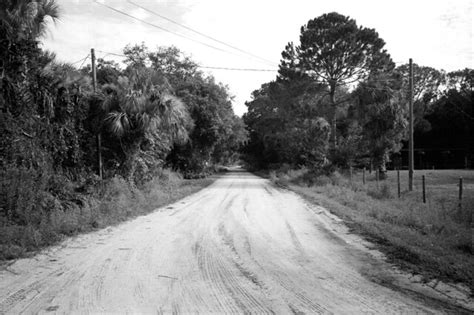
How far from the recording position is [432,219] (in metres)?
9.58

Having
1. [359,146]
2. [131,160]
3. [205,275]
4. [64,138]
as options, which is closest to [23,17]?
[64,138]

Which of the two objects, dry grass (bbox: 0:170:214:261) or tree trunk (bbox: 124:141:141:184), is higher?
tree trunk (bbox: 124:141:141:184)

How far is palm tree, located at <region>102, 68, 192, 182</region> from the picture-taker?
44.3 ft

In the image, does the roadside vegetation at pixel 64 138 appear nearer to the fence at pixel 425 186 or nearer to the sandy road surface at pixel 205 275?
the sandy road surface at pixel 205 275

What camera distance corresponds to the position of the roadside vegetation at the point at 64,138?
8445 millimetres

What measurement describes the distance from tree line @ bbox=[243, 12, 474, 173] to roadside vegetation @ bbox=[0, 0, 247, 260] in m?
14.4

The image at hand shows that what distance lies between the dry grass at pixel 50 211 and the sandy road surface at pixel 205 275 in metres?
0.47

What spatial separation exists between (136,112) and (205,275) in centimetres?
952

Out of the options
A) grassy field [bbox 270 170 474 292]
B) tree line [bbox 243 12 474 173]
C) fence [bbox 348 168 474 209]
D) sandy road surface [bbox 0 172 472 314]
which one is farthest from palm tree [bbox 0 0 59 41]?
tree line [bbox 243 12 474 173]

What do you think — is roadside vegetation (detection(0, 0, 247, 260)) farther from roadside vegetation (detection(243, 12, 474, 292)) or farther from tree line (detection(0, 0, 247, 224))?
roadside vegetation (detection(243, 12, 474, 292))

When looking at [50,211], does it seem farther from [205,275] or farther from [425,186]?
[425,186]

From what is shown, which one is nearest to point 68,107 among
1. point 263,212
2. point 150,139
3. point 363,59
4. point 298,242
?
point 150,139

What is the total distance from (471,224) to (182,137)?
42.2 feet

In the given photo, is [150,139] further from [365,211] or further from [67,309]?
[67,309]
